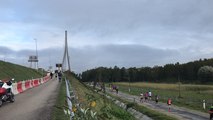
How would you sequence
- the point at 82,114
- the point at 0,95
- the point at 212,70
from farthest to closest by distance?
1. the point at 212,70
2. the point at 0,95
3. the point at 82,114

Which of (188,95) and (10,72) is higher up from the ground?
(10,72)

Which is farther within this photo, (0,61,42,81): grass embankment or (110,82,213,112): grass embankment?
(110,82,213,112): grass embankment

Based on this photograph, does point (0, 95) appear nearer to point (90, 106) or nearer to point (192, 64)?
point (90, 106)

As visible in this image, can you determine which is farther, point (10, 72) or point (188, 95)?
point (188, 95)

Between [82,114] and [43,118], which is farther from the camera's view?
[43,118]

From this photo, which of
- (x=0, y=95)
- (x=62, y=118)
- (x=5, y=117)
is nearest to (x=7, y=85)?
(x=0, y=95)

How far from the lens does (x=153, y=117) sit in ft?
123

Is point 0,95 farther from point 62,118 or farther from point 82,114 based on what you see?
point 82,114

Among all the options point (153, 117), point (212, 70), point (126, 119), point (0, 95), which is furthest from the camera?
point (212, 70)

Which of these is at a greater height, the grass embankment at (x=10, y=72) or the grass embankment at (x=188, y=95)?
the grass embankment at (x=10, y=72)

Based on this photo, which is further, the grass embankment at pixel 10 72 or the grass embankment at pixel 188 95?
the grass embankment at pixel 188 95

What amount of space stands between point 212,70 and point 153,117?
112 m

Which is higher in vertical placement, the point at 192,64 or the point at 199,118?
the point at 192,64

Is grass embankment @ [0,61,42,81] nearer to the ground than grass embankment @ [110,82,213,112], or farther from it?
farther from it
